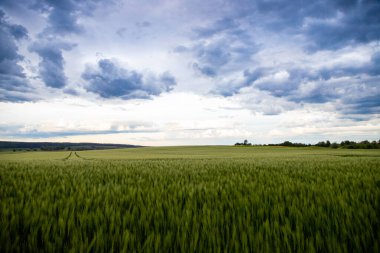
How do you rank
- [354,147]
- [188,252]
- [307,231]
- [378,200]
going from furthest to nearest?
[354,147] → [378,200] → [307,231] → [188,252]

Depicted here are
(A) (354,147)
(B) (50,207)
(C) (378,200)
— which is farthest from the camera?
(A) (354,147)

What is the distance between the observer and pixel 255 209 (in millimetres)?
2715

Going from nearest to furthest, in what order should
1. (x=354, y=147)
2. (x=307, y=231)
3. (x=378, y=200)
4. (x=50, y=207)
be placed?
(x=307, y=231) < (x=50, y=207) < (x=378, y=200) < (x=354, y=147)

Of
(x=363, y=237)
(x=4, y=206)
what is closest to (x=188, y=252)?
(x=363, y=237)

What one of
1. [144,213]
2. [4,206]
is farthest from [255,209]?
[4,206]

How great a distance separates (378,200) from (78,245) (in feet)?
11.6

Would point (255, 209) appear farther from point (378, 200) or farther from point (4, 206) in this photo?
point (4, 206)

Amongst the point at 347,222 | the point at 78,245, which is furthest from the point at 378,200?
the point at 78,245

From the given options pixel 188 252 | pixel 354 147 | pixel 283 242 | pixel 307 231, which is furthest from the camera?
pixel 354 147

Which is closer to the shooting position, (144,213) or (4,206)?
(144,213)

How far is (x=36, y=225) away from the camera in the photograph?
2223 mm

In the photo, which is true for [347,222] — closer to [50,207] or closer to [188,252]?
[188,252]

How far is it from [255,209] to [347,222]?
0.88 m

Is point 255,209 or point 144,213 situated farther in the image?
point 255,209
